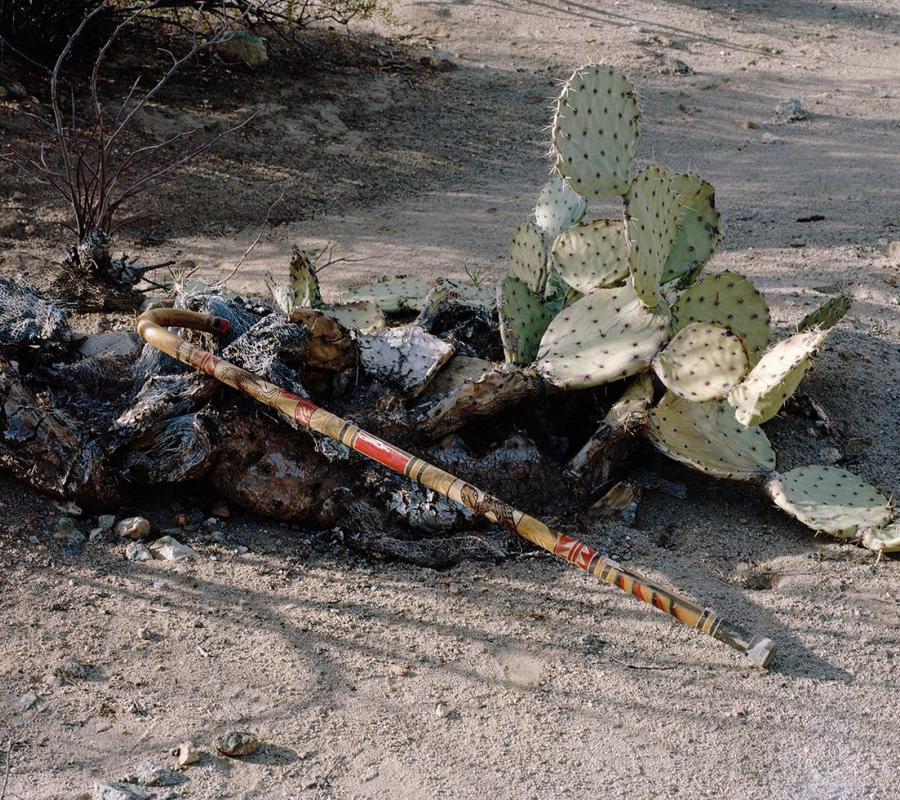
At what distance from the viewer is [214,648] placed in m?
2.99

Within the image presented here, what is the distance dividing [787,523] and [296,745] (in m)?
1.83

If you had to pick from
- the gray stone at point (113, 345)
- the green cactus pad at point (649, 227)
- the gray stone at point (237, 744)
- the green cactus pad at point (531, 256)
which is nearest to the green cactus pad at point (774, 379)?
the green cactus pad at point (649, 227)

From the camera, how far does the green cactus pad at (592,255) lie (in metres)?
3.91

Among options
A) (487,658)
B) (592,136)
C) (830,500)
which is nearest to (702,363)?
(830,500)

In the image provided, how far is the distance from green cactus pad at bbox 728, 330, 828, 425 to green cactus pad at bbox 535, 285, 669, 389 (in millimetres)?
415

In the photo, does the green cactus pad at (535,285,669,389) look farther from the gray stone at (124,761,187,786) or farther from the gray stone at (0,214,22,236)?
the gray stone at (0,214,22,236)

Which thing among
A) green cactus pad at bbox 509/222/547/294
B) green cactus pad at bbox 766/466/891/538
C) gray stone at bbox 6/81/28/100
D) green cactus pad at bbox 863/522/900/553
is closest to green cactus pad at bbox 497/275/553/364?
green cactus pad at bbox 509/222/547/294

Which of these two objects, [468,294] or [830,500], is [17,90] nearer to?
[468,294]

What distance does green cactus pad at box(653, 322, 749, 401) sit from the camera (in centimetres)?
334

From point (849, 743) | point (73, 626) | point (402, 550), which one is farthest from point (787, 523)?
point (73, 626)

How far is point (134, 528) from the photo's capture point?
11.1 ft

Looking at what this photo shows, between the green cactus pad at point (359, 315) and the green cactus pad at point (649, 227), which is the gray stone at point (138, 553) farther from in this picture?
the green cactus pad at point (649, 227)

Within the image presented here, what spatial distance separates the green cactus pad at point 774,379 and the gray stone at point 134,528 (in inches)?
71.2

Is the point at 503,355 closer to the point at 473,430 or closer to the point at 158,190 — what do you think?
the point at 473,430
